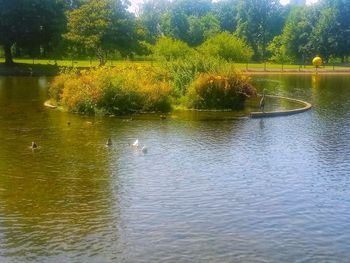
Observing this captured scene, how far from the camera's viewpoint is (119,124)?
32.0m

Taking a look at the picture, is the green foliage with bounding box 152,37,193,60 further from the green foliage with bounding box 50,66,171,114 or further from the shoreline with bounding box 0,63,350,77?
the green foliage with bounding box 50,66,171,114

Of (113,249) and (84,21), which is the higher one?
(84,21)

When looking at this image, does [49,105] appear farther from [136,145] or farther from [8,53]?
[8,53]

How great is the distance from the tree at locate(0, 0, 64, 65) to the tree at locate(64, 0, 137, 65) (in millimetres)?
3974

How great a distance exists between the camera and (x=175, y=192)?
60.4ft

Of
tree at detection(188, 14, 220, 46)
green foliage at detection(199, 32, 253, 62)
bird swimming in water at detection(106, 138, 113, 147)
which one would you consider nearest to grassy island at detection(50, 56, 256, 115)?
bird swimming in water at detection(106, 138, 113, 147)

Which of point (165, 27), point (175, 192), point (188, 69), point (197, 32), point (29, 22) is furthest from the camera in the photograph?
point (165, 27)

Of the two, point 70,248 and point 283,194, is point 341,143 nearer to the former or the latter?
point 283,194

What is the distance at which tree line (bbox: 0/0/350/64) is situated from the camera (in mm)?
76250

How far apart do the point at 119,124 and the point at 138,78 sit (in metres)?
8.38

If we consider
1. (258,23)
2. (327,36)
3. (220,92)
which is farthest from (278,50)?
(220,92)

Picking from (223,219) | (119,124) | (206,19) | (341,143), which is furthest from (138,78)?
(206,19)

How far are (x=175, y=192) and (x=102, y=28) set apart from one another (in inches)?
2344

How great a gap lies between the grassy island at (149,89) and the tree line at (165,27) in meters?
35.4
